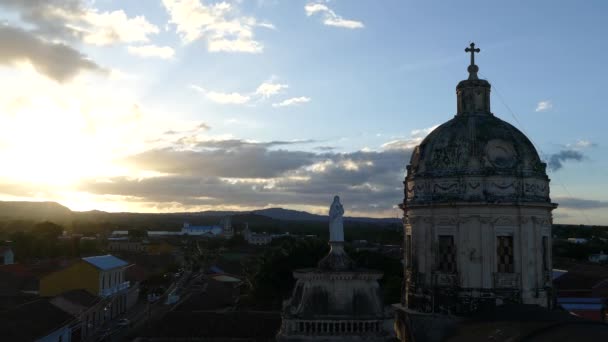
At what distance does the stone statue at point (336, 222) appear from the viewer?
57.6 feet

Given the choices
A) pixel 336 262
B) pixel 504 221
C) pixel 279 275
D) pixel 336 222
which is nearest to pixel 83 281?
pixel 279 275

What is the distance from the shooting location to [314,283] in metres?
16.2

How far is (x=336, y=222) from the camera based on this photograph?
17.8 metres

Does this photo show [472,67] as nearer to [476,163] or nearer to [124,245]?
[476,163]

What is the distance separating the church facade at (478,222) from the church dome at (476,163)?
1.4 inches

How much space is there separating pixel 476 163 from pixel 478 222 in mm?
2135

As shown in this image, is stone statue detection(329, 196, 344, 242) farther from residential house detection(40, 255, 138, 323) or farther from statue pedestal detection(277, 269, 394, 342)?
residential house detection(40, 255, 138, 323)

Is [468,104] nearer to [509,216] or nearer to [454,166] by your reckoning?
[454,166]

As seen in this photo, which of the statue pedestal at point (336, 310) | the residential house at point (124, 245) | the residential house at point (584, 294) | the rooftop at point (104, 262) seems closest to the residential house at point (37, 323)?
the rooftop at point (104, 262)

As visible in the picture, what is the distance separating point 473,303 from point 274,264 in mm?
21581

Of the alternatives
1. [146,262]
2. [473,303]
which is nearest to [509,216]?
[473,303]

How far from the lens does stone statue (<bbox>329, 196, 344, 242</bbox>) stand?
57.6 feet

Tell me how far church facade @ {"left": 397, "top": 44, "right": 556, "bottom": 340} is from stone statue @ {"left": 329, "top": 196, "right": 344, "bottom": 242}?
3.45 metres

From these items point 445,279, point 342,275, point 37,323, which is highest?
point 342,275
